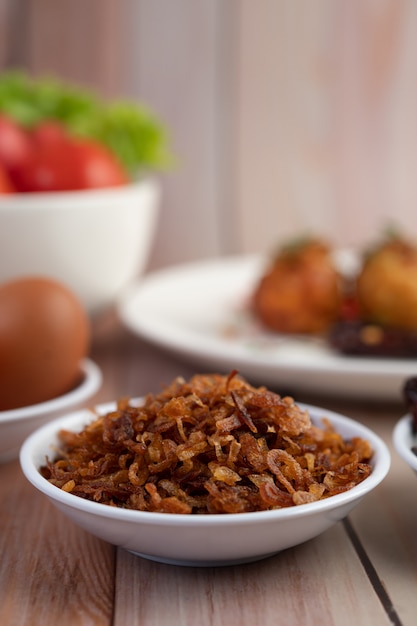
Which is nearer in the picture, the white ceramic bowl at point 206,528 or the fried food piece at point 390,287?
the white ceramic bowl at point 206,528

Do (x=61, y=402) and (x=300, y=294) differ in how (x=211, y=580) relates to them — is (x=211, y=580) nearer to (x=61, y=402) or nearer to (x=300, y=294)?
(x=61, y=402)

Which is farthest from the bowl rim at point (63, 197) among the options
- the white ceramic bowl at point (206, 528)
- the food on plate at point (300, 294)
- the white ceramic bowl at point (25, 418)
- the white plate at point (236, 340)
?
the white ceramic bowl at point (206, 528)

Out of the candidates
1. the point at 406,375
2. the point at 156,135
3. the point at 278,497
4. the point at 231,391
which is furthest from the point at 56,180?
the point at 278,497

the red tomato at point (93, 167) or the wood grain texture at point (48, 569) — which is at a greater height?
the red tomato at point (93, 167)

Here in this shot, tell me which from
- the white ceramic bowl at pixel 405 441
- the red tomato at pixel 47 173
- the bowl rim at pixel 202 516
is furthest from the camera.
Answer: the red tomato at pixel 47 173

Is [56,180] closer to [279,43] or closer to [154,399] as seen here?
[154,399]

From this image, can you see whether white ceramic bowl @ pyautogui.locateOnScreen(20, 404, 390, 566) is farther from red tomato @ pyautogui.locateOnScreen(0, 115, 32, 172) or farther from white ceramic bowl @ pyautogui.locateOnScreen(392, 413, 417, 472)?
red tomato @ pyautogui.locateOnScreen(0, 115, 32, 172)

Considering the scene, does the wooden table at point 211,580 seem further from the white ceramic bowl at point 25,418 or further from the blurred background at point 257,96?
the blurred background at point 257,96


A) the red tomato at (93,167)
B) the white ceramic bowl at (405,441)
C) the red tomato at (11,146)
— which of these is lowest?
the white ceramic bowl at (405,441)
